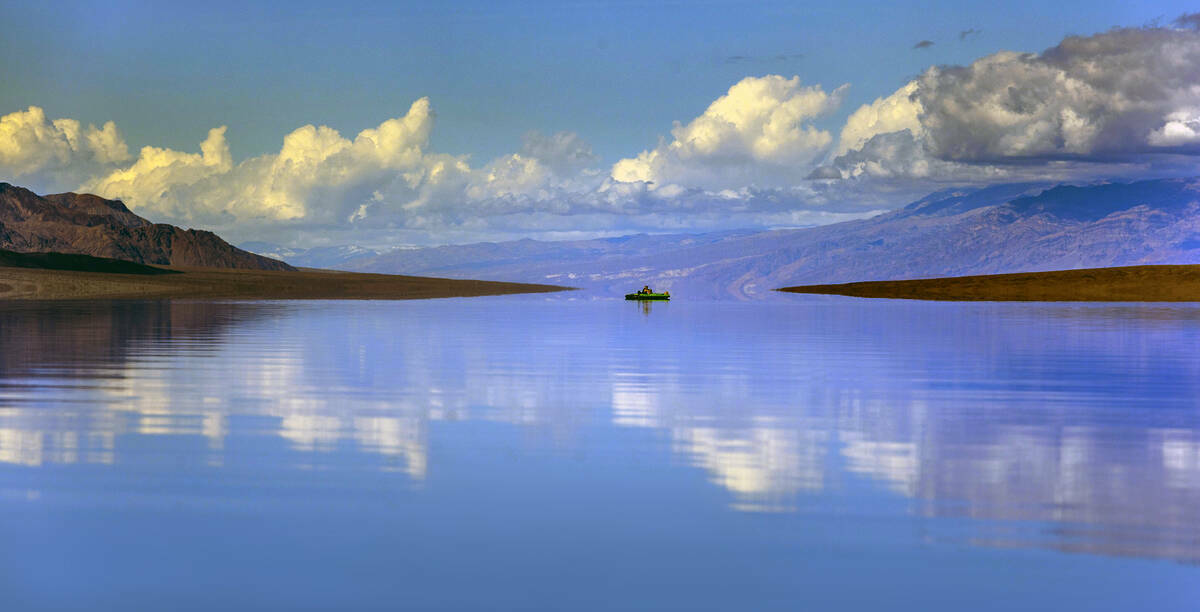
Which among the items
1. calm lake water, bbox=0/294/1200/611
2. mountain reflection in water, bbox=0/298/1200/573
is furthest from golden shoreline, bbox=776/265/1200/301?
calm lake water, bbox=0/294/1200/611

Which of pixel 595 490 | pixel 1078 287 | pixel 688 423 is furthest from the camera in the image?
pixel 1078 287

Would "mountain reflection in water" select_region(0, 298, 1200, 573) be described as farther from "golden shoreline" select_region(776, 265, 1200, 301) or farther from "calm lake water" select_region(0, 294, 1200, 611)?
"golden shoreline" select_region(776, 265, 1200, 301)

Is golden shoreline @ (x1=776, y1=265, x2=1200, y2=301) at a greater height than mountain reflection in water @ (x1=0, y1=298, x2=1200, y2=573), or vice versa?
golden shoreline @ (x1=776, y1=265, x2=1200, y2=301)

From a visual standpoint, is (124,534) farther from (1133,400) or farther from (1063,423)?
(1133,400)

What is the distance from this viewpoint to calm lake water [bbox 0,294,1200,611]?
1098 centimetres

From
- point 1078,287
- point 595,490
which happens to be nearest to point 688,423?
point 595,490

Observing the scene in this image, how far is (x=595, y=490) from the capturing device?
1551cm

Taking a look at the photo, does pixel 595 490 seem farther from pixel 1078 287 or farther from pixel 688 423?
pixel 1078 287

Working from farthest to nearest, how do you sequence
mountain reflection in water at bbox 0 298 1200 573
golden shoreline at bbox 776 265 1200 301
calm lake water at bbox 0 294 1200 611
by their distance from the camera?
golden shoreline at bbox 776 265 1200 301 < mountain reflection in water at bbox 0 298 1200 573 < calm lake water at bbox 0 294 1200 611

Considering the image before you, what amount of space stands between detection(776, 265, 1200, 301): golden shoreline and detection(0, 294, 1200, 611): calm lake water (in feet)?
419

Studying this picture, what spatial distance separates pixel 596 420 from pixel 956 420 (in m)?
6.58

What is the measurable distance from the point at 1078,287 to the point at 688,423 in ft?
497

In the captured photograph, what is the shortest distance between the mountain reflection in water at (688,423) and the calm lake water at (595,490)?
0.09 m

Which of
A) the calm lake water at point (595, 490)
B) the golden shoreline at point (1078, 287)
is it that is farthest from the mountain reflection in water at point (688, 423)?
the golden shoreline at point (1078, 287)
